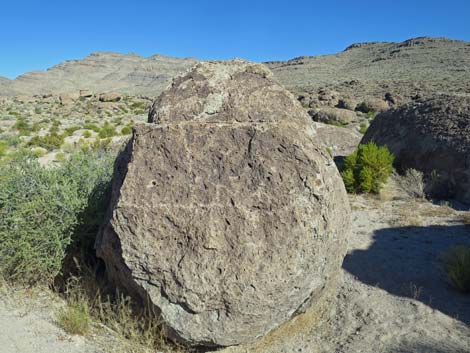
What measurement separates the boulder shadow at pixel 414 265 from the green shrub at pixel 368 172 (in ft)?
6.40

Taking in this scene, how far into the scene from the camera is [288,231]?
3.23 meters

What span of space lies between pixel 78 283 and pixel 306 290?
7.66ft

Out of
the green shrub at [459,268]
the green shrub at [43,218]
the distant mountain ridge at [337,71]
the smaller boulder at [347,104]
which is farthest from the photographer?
the distant mountain ridge at [337,71]

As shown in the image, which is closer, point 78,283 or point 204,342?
point 204,342

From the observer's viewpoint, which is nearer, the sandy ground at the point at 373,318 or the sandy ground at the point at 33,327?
the sandy ground at the point at 33,327

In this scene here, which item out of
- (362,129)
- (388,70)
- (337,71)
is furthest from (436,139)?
(337,71)

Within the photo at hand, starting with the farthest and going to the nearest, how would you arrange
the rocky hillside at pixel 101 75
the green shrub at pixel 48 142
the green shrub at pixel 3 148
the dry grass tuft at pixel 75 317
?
the rocky hillside at pixel 101 75 < the green shrub at pixel 48 142 < the green shrub at pixel 3 148 < the dry grass tuft at pixel 75 317

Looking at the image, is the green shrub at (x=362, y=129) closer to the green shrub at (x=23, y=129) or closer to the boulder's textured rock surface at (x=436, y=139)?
the boulder's textured rock surface at (x=436, y=139)

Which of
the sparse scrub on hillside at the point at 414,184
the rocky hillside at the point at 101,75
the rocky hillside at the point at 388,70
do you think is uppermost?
the rocky hillside at the point at 101,75

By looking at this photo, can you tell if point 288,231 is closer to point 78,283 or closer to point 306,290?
point 306,290

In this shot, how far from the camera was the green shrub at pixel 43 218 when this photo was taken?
13.3ft

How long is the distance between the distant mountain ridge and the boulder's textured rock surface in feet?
18.6

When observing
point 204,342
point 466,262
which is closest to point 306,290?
point 204,342

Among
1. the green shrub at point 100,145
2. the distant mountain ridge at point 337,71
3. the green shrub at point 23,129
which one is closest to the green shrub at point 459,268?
the distant mountain ridge at point 337,71
